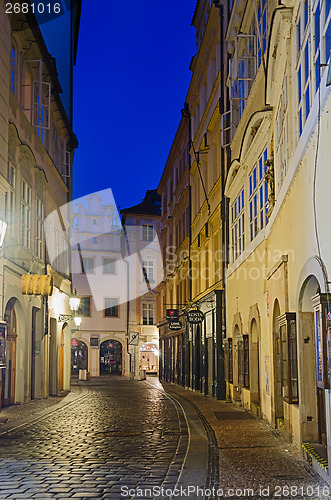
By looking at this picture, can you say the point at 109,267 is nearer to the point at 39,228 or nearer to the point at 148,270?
the point at 148,270

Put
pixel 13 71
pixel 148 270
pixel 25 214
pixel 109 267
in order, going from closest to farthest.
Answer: pixel 13 71 < pixel 25 214 < pixel 109 267 < pixel 148 270

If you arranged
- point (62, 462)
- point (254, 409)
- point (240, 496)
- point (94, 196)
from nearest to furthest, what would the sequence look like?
1. point (240, 496)
2. point (62, 462)
3. point (254, 409)
4. point (94, 196)

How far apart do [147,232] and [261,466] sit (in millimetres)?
46981

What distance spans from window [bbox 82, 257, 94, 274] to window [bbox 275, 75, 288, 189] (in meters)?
42.0

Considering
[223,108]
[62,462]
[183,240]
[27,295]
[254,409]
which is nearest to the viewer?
[62,462]

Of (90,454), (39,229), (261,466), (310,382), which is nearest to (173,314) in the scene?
(39,229)

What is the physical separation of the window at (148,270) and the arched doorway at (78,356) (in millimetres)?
7719

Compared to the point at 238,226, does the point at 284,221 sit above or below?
below

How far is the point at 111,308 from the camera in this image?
53.4 metres

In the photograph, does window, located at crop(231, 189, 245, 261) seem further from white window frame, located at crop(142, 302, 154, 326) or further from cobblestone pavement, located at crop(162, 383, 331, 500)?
white window frame, located at crop(142, 302, 154, 326)

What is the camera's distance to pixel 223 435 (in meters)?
12.0

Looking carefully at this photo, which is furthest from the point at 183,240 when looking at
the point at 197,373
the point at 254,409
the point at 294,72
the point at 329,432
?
the point at 329,432

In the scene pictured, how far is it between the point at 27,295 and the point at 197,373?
1042cm

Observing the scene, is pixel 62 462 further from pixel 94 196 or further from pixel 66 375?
pixel 94 196
